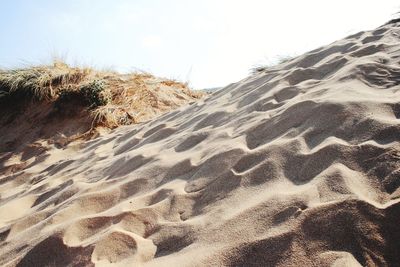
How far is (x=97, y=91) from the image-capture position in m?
6.10

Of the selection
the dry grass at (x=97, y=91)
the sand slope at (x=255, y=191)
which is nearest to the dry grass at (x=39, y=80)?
the dry grass at (x=97, y=91)

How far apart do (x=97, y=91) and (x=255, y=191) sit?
463cm

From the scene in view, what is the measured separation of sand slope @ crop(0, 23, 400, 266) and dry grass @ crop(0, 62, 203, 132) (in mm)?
2479

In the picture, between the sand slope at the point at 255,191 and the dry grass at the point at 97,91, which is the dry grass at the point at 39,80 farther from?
the sand slope at the point at 255,191

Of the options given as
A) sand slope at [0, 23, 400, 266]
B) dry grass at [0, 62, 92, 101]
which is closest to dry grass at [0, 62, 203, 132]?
dry grass at [0, 62, 92, 101]

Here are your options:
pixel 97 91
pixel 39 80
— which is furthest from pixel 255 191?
pixel 39 80

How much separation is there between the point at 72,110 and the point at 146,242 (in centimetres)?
472

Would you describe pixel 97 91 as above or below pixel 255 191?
below

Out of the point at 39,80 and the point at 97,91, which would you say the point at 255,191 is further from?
the point at 39,80

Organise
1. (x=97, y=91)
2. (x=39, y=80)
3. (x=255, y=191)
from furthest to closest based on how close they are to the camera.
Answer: (x=39, y=80) < (x=97, y=91) < (x=255, y=191)

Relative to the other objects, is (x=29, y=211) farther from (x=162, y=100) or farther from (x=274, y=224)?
(x=162, y=100)

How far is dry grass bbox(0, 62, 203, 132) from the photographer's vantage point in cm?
585

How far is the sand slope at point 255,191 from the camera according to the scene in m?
1.48

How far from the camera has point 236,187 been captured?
6.53 ft
